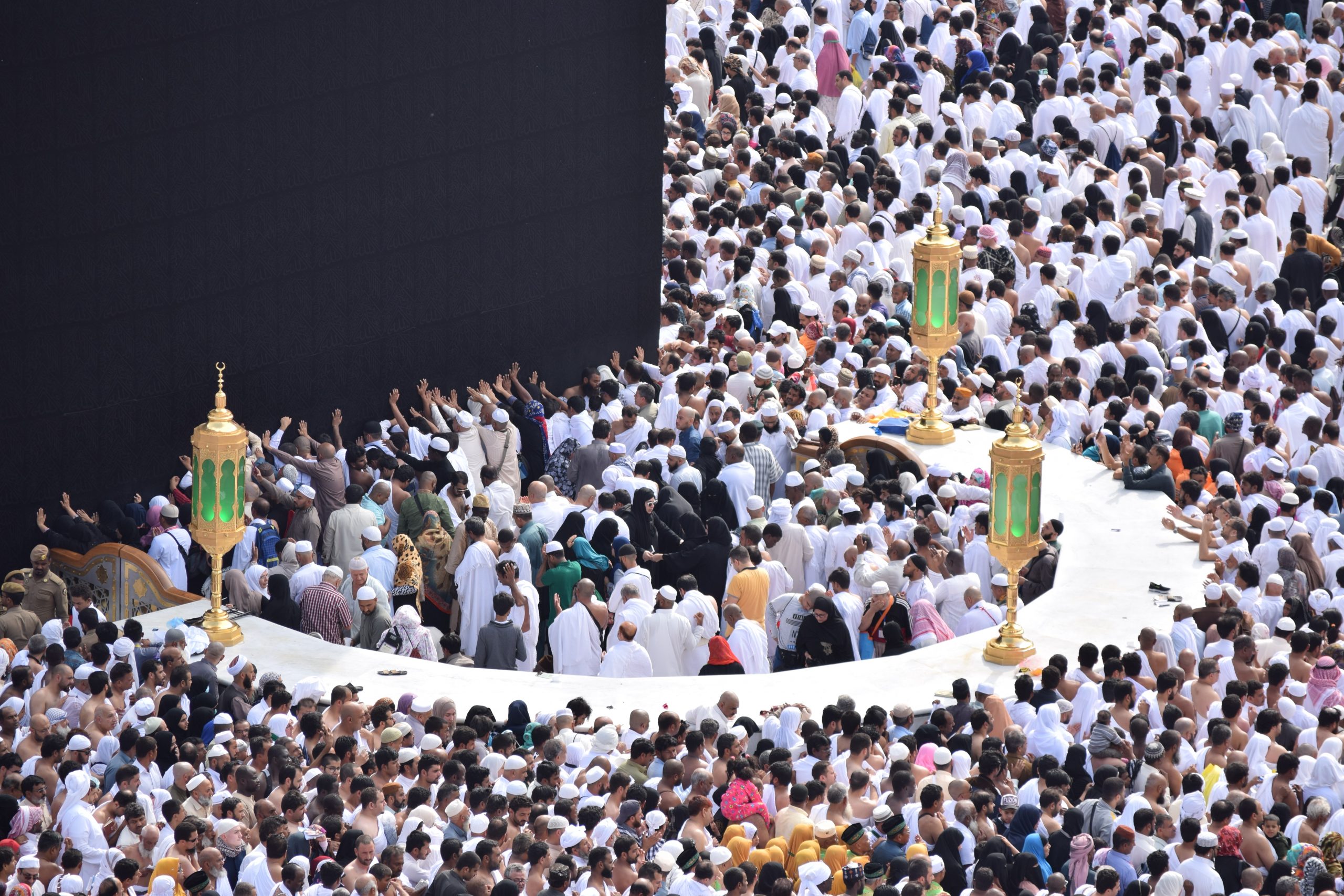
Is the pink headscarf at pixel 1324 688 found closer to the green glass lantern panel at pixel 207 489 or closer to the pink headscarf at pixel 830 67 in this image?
the green glass lantern panel at pixel 207 489

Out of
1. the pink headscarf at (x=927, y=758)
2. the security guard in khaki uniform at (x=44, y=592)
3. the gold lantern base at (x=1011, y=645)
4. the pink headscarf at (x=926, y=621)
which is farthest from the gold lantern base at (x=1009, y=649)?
the security guard in khaki uniform at (x=44, y=592)

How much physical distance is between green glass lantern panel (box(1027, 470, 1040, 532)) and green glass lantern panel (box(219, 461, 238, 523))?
5170 mm

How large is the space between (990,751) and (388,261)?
780 centimetres

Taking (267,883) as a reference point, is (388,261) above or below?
above

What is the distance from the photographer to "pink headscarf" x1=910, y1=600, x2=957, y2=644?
1630cm

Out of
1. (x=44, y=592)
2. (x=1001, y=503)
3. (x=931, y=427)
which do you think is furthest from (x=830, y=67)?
(x=44, y=592)

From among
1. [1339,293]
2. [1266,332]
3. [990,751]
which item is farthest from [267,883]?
[1339,293]

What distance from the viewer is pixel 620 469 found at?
58.6 feet

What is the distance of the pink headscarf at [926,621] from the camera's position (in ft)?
53.5

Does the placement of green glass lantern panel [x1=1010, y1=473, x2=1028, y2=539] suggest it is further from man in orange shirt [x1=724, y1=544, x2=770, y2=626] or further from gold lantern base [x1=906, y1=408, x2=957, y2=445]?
gold lantern base [x1=906, y1=408, x2=957, y2=445]

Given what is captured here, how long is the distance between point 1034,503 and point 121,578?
627cm

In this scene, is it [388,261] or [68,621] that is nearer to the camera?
[68,621]

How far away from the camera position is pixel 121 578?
16.7 metres

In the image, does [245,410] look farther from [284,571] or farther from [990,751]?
[990,751]
